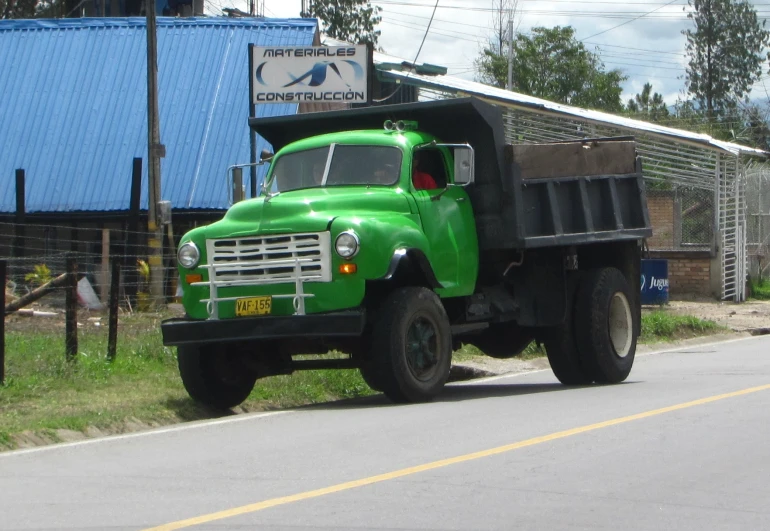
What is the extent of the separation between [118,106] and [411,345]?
53.7 feet

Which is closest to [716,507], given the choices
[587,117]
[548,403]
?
[548,403]

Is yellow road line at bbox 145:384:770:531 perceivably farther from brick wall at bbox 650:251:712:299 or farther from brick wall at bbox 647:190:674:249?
brick wall at bbox 647:190:674:249

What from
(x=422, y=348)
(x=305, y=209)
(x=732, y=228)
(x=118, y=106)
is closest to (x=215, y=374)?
(x=305, y=209)

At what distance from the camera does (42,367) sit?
1257cm

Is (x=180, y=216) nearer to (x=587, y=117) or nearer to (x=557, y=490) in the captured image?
(x=587, y=117)

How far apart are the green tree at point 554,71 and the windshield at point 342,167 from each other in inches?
1774

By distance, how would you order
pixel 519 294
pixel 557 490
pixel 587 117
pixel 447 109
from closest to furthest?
pixel 557 490 < pixel 447 109 < pixel 519 294 < pixel 587 117

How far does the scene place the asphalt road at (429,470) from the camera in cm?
641

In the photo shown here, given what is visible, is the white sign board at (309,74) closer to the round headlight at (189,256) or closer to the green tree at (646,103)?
the round headlight at (189,256)

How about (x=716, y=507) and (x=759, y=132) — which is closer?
(x=716, y=507)

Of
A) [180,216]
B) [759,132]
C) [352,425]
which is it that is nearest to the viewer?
[352,425]

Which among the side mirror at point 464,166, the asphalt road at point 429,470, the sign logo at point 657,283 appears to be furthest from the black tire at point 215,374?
the sign logo at point 657,283

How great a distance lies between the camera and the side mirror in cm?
1170

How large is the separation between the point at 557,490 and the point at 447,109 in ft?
19.0
